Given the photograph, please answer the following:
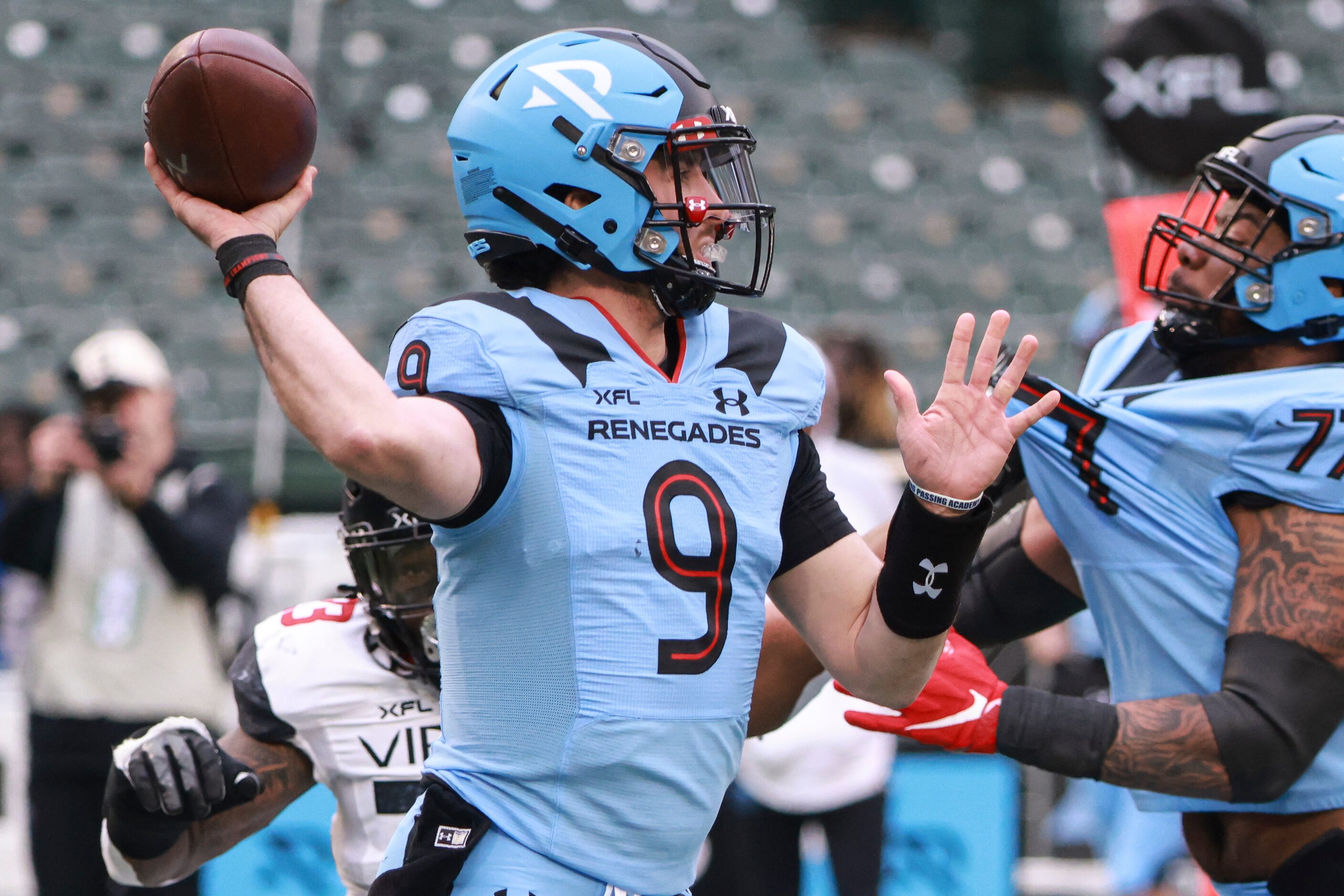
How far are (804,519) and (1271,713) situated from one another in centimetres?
94

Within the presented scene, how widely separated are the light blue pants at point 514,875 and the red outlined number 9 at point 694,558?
29 cm

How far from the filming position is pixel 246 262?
1876 millimetres

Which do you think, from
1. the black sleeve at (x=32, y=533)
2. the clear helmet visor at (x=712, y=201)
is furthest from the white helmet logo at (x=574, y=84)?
the black sleeve at (x=32, y=533)

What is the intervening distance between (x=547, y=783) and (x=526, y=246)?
762 mm

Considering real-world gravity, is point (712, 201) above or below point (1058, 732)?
above

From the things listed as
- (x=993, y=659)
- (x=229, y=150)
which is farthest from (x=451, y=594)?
(x=993, y=659)

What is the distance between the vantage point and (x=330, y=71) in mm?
8922

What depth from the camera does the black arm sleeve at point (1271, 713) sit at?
2.59 metres

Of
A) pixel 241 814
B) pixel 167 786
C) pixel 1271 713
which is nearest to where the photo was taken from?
pixel 167 786

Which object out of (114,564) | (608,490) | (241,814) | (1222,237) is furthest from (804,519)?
(114,564)

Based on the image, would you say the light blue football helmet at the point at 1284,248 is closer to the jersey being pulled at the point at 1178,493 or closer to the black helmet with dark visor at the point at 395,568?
the jersey being pulled at the point at 1178,493

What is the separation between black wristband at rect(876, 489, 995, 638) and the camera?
6.94ft

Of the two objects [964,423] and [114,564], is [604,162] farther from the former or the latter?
[114,564]

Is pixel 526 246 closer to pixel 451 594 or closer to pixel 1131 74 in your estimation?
pixel 451 594
